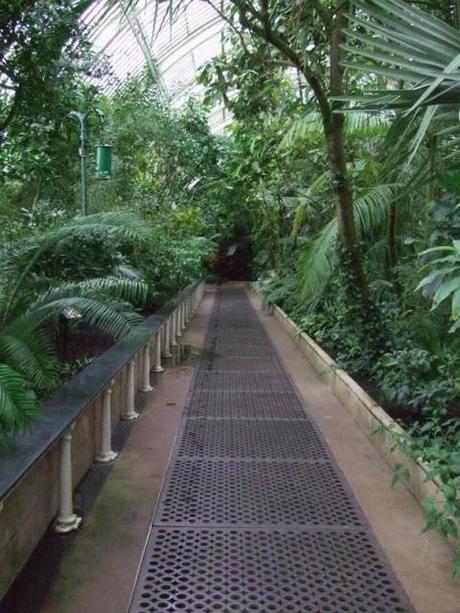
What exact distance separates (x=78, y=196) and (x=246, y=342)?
345 cm

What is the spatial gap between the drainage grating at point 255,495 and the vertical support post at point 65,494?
1.26ft

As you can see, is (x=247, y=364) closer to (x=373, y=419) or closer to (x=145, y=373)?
(x=145, y=373)

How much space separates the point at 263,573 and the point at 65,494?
0.95m

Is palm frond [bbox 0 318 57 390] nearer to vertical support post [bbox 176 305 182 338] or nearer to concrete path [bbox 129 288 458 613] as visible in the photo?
concrete path [bbox 129 288 458 613]

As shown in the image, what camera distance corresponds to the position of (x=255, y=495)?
287 centimetres

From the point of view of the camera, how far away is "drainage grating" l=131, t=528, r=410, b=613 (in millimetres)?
1985

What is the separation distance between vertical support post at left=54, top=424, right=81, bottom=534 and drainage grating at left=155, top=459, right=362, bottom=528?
383 mm

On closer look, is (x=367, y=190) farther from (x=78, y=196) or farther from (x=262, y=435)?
(x=78, y=196)

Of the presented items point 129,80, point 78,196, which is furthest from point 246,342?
point 129,80

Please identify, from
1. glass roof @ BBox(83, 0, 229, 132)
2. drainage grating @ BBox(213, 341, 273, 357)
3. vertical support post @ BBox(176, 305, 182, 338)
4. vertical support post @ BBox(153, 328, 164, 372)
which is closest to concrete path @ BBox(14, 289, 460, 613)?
vertical support post @ BBox(153, 328, 164, 372)

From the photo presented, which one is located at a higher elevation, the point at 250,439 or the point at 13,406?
the point at 13,406

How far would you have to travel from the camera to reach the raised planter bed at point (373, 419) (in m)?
2.84

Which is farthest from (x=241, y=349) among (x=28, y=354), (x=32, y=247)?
(x=28, y=354)

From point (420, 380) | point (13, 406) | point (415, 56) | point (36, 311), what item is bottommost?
point (420, 380)
